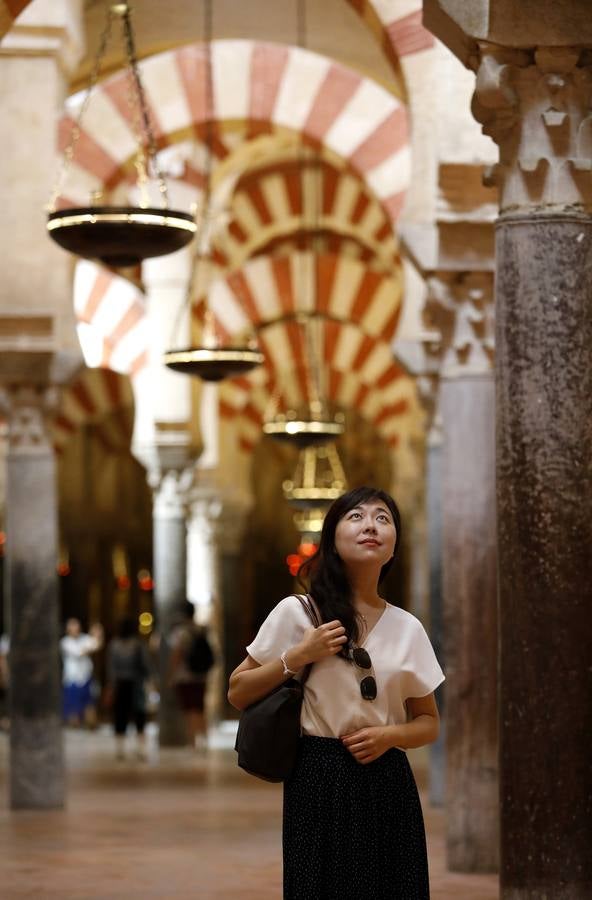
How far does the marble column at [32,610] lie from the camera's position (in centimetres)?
980

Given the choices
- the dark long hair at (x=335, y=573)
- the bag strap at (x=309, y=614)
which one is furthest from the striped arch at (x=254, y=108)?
the bag strap at (x=309, y=614)

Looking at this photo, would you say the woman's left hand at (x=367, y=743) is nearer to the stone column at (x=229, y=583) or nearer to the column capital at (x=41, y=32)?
the column capital at (x=41, y=32)

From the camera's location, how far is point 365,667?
3426 millimetres

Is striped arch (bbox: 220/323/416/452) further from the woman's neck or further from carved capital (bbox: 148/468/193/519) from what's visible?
the woman's neck

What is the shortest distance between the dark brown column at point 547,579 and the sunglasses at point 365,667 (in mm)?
1142

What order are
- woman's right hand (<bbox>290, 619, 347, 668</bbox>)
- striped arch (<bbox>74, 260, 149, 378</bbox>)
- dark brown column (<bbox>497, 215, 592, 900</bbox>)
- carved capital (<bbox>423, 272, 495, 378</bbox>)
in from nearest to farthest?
woman's right hand (<bbox>290, 619, 347, 668</bbox>)
dark brown column (<bbox>497, 215, 592, 900</bbox>)
carved capital (<bbox>423, 272, 495, 378</bbox>)
striped arch (<bbox>74, 260, 149, 378</bbox>)

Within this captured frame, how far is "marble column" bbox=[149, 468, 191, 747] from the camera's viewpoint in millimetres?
14828

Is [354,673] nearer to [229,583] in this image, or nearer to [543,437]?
[543,437]

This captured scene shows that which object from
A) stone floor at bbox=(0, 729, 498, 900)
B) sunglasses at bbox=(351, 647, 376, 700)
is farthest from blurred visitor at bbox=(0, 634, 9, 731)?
sunglasses at bbox=(351, 647, 376, 700)

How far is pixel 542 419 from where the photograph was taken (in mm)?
4520

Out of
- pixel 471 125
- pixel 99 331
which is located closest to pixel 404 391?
pixel 99 331

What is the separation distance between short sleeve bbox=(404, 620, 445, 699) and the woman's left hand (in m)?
0.12

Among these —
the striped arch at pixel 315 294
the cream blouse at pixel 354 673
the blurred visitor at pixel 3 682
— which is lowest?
the blurred visitor at pixel 3 682

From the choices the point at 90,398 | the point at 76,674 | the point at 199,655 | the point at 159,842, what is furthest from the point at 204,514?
the point at 159,842
